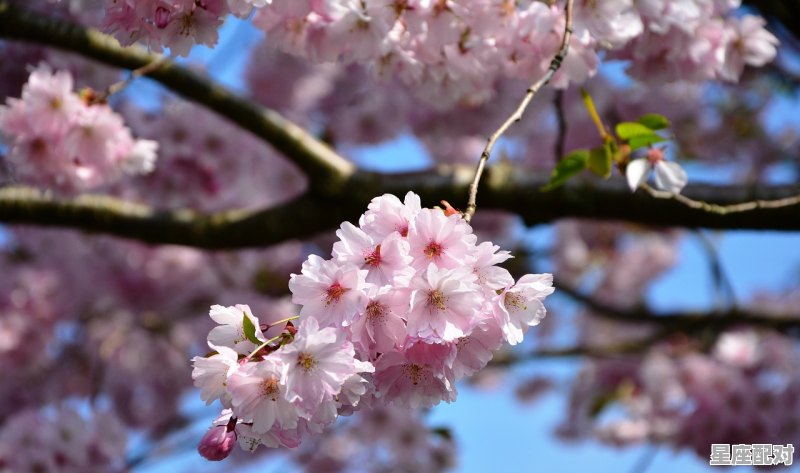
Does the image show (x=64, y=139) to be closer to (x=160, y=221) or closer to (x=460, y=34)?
(x=160, y=221)

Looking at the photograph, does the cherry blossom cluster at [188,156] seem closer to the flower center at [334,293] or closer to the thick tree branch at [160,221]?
the thick tree branch at [160,221]

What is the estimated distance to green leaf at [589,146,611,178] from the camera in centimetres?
170

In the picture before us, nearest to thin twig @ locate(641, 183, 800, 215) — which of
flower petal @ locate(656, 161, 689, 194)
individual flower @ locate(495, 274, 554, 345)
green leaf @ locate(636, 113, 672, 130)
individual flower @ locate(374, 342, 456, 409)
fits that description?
flower petal @ locate(656, 161, 689, 194)

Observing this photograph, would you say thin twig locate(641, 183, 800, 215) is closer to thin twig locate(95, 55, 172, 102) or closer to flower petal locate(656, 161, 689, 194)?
flower petal locate(656, 161, 689, 194)

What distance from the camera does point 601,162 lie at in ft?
5.59

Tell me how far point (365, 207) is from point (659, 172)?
1.06 m

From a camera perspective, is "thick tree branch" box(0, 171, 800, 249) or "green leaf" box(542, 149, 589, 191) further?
"thick tree branch" box(0, 171, 800, 249)

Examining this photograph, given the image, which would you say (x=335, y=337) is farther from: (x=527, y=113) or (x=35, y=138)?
(x=527, y=113)

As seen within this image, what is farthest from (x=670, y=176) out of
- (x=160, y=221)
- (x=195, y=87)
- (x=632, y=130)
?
(x=160, y=221)

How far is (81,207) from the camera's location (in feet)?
8.93

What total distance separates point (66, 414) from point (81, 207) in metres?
1.11

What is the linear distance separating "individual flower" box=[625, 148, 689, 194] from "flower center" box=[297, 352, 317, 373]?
0.95 m

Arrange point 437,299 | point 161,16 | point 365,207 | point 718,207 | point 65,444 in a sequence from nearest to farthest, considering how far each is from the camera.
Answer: point 437,299, point 161,16, point 718,207, point 365,207, point 65,444

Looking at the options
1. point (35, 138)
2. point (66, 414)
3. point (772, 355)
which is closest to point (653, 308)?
point (772, 355)
